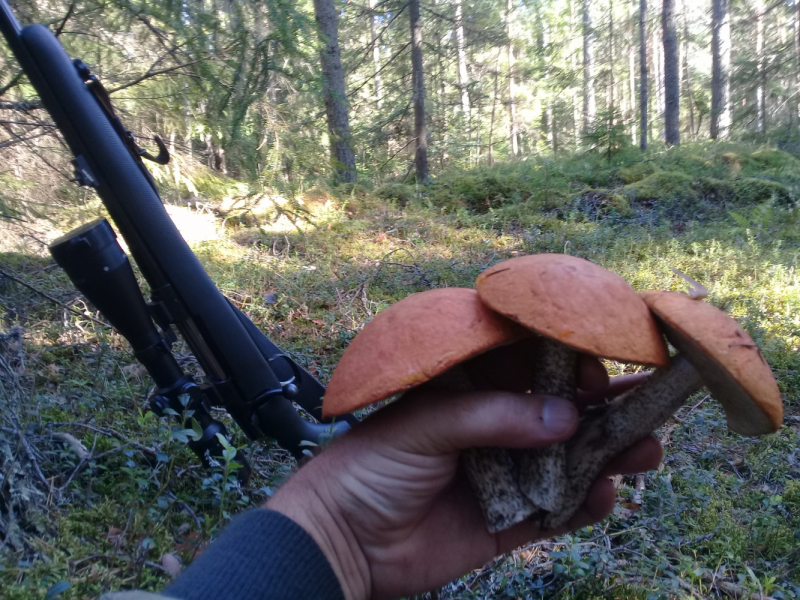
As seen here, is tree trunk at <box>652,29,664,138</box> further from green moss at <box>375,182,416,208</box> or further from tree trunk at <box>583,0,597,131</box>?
green moss at <box>375,182,416,208</box>

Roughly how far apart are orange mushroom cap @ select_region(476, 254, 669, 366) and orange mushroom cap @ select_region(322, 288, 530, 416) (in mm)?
69

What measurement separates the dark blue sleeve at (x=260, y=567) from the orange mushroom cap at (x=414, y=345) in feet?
1.29

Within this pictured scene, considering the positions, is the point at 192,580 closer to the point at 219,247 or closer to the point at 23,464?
the point at 23,464

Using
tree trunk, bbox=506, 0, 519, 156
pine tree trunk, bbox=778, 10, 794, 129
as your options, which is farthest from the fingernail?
tree trunk, bbox=506, 0, 519, 156

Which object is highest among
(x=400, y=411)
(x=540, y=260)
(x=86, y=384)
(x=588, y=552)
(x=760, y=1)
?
(x=760, y=1)

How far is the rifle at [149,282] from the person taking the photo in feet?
6.48

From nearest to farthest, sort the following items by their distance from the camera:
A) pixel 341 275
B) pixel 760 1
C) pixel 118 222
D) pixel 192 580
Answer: pixel 192 580 → pixel 118 222 → pixel 341 275 → pixel 760 1

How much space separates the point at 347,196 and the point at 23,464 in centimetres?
662

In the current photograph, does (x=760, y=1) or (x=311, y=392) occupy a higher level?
(x=760, y=1)

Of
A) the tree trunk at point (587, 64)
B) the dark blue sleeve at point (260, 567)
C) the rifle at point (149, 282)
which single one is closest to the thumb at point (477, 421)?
the dark blue sleeve at point (260, 567)

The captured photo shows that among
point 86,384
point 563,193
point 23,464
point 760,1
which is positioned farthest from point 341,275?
point 760,1

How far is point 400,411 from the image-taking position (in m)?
1.43

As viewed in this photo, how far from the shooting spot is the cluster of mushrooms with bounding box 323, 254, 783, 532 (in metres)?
1.16

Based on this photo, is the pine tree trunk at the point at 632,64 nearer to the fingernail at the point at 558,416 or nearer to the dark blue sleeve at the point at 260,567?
the fingernail at the point at 558,416
